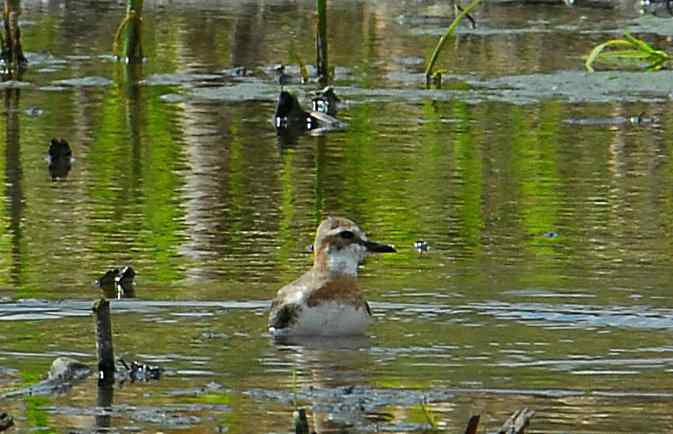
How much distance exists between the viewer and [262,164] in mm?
14398

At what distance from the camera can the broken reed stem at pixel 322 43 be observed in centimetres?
1777

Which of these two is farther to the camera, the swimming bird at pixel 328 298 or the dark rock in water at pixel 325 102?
the dark rock in water at pixel 325 102

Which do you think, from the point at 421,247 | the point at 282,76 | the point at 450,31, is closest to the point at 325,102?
the point at 450,31

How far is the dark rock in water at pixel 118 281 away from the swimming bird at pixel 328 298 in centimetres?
106

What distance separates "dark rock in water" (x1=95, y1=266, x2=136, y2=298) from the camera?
385 inches

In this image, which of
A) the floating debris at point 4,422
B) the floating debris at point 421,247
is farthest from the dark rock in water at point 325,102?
the floating debris at point 4,422

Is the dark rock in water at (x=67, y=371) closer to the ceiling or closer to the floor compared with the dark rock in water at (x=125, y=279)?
closer to the ceiling

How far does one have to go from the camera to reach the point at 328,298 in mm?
8828

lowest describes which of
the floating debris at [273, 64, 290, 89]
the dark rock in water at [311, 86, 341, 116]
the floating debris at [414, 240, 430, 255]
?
the floating debris at [273, 64, 290, 89]

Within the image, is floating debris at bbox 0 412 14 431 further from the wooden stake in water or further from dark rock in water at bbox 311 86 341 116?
the wooden stake in water

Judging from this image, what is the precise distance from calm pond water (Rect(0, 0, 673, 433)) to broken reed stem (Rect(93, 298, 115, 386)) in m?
0.11

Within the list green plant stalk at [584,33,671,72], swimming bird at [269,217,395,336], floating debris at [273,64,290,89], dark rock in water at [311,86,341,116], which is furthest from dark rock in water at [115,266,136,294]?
floating debris at [273,64,290,89]

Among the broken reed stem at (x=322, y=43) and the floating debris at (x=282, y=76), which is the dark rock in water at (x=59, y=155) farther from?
the floating debris at (x=282, y=76)

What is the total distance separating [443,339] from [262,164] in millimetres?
5893
